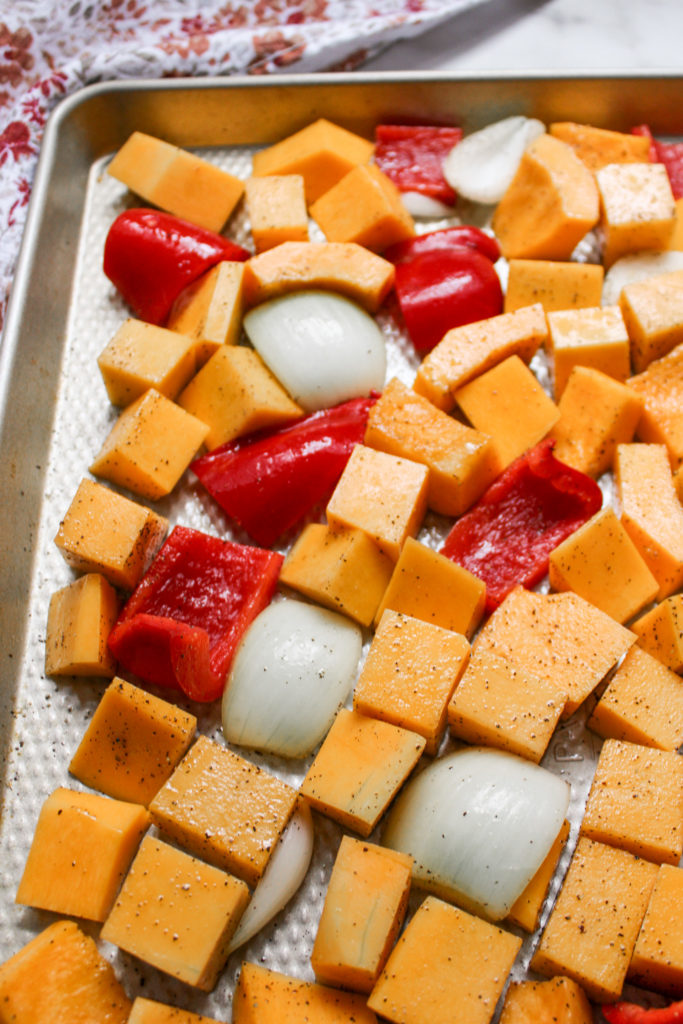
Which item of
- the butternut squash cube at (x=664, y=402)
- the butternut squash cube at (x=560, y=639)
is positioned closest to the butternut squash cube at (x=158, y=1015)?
the butternut squash cube at (x=560, y=639)

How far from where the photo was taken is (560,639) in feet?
4.30

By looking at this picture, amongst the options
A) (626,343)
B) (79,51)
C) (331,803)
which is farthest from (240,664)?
A: (79,51)

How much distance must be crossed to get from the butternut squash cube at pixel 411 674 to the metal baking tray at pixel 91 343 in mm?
175

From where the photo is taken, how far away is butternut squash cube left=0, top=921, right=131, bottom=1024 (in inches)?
43.8

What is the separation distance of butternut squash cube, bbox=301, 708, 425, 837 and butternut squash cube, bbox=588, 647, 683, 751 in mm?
281

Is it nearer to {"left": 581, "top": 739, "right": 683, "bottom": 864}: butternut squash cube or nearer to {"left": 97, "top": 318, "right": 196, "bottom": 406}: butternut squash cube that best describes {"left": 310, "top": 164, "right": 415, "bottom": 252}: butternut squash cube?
{"left": 97, "top": 318, "right": 196, "bottom": 406}: butternut squash cube

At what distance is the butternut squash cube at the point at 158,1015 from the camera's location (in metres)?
1.09

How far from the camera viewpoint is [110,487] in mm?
1523

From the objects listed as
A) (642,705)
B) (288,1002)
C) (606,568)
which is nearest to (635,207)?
(606,568)

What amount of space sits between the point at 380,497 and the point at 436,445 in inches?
5.3

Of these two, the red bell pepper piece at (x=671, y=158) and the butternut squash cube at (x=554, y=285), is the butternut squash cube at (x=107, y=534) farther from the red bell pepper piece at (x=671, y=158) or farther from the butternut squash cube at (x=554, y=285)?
the red bell pepper piece at (x=671, y=158)

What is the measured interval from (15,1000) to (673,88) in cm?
194

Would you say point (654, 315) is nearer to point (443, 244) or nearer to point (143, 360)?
point (443, 244)

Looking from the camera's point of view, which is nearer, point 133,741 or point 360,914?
point 360,914
